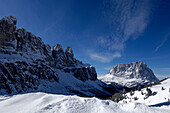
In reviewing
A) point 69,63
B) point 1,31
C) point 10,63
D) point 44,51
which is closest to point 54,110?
point 10,63

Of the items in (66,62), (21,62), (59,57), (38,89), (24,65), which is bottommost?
(38,89)

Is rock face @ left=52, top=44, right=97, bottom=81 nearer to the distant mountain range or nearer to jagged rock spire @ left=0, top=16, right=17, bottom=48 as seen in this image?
the distant mountain range

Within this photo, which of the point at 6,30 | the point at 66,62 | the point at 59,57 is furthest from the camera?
the point at 66,62

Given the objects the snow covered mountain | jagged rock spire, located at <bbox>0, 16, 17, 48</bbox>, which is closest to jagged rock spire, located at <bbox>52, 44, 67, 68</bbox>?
the snow covered mountain

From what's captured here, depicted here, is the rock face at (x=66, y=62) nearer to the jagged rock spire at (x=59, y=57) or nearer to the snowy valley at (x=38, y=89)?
the jagged rock spire at (x=59, y=57)

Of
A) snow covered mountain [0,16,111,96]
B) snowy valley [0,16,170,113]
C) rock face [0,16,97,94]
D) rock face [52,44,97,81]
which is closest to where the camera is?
snowy valley [0,16,170,113]

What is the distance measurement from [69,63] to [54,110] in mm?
156808

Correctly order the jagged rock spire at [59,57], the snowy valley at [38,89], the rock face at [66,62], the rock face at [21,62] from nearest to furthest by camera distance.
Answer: the snowy valley at [38,89], the rock face at [21,62], the jagged rock spire at [59,57], the rock face at [66,62]

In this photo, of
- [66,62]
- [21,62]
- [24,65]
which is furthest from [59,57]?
[21,62]

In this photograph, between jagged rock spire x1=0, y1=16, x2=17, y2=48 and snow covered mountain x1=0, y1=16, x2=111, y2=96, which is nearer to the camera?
snow covered mountain x1=0, y1=16, x2=111, y2=96

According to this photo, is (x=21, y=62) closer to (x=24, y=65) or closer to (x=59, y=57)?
(x=24, y=65)

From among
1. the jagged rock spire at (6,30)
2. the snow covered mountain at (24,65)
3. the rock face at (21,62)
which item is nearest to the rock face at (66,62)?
the rock face at (21,62)

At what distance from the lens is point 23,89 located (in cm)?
6050

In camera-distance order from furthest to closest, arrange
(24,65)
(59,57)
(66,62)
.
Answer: (66,62) → (59,57) → (24,65)
